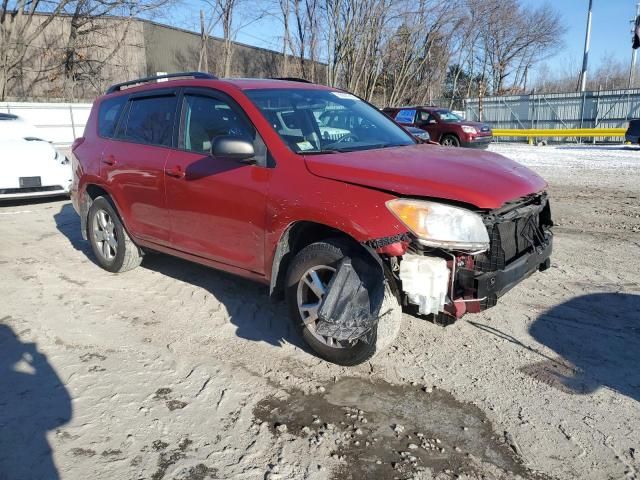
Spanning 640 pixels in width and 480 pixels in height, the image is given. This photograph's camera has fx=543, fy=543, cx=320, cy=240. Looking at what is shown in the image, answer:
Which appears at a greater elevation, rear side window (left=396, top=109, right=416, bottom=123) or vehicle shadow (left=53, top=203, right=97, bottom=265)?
rear side window (left=396, top=109, right=416, bottom=123)

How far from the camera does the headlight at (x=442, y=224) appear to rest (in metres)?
3.12

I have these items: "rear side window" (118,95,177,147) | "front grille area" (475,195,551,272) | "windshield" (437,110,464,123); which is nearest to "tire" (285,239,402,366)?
"front grille area" (475,195,551,272)

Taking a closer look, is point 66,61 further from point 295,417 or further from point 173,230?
point 295,417

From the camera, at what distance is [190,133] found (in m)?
4.43

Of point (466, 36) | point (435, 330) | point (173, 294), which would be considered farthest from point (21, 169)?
point (466, 36)

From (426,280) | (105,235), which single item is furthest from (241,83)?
(105,235)

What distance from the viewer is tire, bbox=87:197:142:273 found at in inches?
212

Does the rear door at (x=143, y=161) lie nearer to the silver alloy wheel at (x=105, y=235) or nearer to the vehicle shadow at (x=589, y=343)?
the silver alloy wheel at (x=105, y=235)

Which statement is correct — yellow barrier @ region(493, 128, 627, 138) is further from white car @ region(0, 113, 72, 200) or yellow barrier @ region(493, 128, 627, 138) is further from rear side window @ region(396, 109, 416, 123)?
white car @ region(0, 113, 72, 200)

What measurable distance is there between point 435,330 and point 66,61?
2840 centimetres

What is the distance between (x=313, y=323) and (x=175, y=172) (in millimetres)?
1742

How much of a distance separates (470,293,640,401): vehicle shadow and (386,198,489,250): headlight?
3.36 feet

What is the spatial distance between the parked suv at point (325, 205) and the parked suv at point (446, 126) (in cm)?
1413

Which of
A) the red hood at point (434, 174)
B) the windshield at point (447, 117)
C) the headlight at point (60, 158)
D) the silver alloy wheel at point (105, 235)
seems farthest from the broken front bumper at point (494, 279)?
the windshield at point (447, 117)
